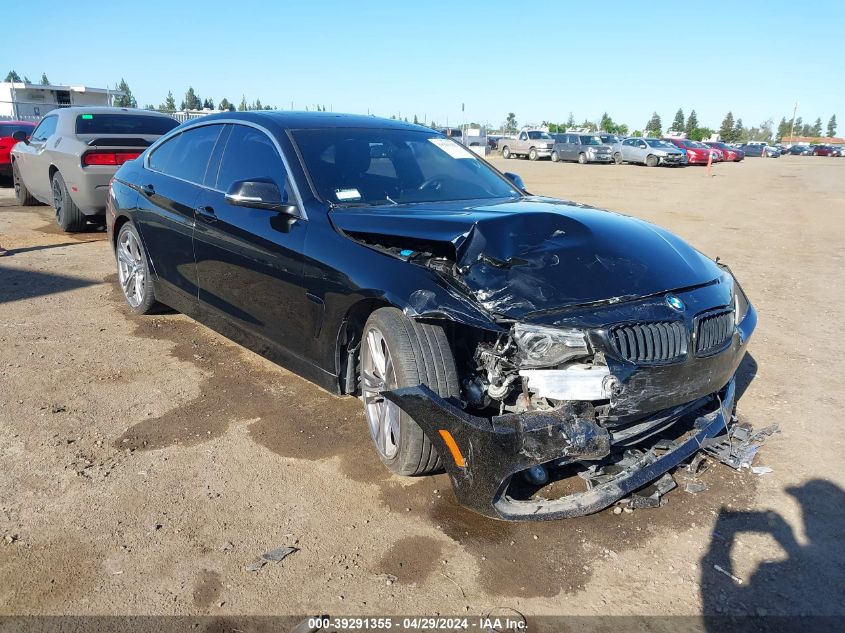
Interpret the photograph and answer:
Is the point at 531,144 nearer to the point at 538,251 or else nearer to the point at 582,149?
the point at 582,149

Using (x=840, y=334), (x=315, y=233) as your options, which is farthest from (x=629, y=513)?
(x=840, y=334)

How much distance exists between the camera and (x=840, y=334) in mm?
5867

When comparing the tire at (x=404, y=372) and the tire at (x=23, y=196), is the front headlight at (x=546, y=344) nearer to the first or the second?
the tire at (x=404, y=372)

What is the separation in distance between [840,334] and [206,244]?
5.24 meters

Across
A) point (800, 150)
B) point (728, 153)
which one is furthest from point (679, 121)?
point (728, 153)

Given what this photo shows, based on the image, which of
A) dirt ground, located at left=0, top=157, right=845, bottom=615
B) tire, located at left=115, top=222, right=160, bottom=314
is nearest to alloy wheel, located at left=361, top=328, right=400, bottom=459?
dirt ground, located at left=0, top=157, right=845, bottom=615

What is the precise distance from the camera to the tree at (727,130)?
119562mm

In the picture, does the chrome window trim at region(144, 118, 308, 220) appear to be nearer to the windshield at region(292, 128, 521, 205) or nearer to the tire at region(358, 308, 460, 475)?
the windshield at region(292, 128, 521, 205)

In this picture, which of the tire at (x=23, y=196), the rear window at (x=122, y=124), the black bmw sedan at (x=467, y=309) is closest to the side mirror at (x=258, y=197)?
the black bmw sedan at (x=467, y=309)

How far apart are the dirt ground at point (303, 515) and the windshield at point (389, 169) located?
4.35ft

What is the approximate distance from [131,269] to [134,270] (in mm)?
78

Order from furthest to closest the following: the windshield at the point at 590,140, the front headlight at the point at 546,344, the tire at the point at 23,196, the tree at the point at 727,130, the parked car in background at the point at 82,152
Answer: the tree at the point at 727,130, the windshield at the point at 590,140, the tire at the point at 23,196, the parked car in background at the point at 82,152, the front headlight at the point at 546,344

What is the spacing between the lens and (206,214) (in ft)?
14.7

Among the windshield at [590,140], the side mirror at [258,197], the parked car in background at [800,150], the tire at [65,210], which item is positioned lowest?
the parked car in background at [800,150]
